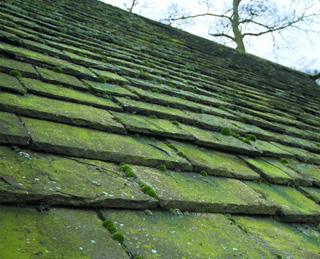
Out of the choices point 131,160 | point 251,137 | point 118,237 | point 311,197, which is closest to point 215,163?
point 131,160

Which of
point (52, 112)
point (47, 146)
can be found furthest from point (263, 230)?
point (52, 112)

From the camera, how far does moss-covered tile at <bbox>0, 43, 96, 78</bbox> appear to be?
7.78 feet

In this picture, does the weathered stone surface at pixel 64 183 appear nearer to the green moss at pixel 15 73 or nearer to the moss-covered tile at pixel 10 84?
the moss-covered tile at pixel 10 84

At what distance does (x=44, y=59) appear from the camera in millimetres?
2535

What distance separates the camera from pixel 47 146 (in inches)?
55.7

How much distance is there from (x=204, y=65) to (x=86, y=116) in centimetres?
394

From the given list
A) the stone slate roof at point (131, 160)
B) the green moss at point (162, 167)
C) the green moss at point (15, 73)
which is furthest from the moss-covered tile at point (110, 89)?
the green moss at point (162, 167)

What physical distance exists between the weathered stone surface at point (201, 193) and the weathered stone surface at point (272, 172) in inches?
16.0

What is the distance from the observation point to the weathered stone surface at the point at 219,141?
7.95 feet

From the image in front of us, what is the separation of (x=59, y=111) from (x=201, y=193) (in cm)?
101

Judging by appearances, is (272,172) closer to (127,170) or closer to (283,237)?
(283,237)

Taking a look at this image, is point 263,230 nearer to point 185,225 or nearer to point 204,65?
point 185,225

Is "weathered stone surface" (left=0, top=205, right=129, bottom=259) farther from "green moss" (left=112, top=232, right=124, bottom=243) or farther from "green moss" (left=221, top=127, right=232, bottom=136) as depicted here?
"green moss" (left=221, top=127, right=232, bottom=136)

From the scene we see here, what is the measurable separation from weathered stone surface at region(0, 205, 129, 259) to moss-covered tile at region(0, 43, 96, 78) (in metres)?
1.72
